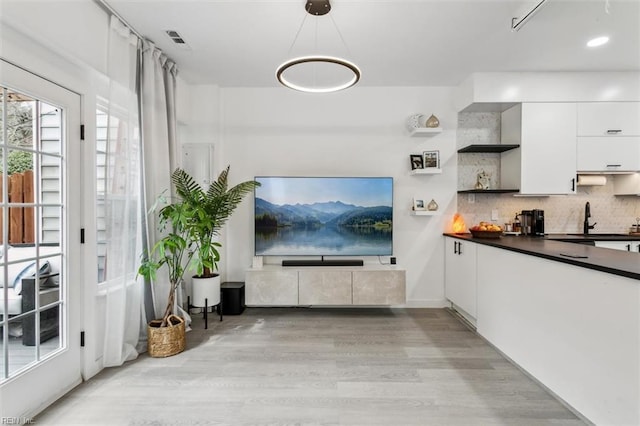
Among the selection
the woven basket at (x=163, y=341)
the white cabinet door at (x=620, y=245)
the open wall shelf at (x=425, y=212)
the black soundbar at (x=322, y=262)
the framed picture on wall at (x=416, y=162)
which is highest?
the framed picture on wall at (x=416, y=162)

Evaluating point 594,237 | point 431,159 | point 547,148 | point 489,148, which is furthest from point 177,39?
point 594,237

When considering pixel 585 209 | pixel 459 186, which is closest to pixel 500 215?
pixel 459 186

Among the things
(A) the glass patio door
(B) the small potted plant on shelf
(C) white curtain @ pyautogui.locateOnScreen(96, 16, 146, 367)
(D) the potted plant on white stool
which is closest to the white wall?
(D) the potted plant on white stool

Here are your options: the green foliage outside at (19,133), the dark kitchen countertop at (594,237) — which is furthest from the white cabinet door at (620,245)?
the green foliage outside at (19,133)

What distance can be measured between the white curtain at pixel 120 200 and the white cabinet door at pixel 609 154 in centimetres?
455

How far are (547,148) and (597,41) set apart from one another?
105cm

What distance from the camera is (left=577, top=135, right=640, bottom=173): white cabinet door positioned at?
10.6ft

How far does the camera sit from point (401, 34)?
2.55m

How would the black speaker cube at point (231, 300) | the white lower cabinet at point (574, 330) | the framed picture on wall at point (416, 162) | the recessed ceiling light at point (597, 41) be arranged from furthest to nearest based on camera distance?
the framed picture on wall at point (416, 162)
the black speaker cube at point (231, 300)
the recessed ceiling light at point (597, 41)
the white lower cabinet at point (574, 330)

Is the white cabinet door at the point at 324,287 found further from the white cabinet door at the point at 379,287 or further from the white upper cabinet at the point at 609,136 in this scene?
the white upper cabinet at the point at 609,136

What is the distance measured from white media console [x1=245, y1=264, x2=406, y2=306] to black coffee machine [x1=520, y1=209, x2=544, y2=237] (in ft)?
5.37

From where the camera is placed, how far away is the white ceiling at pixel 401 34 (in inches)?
87.1

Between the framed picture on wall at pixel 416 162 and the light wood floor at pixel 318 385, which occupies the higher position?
the framed picture on wall at pixel 416 162

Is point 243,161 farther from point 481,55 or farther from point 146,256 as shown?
point 481,55
